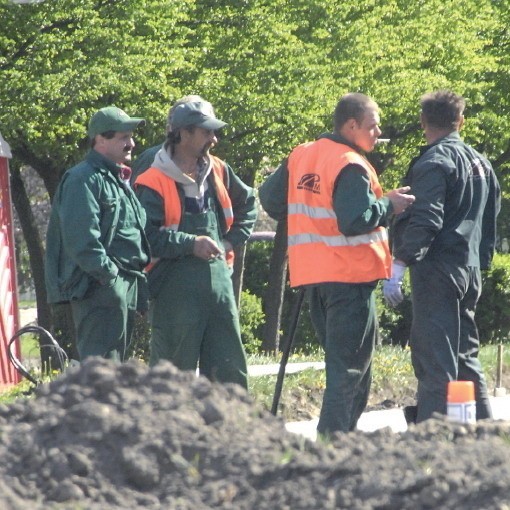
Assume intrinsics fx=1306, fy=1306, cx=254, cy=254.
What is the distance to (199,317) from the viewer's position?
7.11 m

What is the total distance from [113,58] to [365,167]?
7.49m

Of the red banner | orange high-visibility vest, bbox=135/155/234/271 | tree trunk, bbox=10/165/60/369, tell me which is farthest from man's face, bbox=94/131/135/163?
tree trunk, bbox=10/165/60/369

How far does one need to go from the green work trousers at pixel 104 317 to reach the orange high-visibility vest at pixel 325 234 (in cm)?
96

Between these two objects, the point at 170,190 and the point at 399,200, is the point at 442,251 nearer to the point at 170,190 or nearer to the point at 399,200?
the point at 399,200

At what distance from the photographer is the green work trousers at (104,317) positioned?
23.0 ft

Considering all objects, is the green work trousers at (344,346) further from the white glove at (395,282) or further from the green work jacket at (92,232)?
the green work jacket at (92,232)

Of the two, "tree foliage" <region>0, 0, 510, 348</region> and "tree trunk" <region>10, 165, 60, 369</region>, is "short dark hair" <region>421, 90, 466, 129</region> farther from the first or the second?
"tree trunk" <region>10, 165, 60, 369</region>

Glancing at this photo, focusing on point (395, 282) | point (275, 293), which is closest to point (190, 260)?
point (395, 282)

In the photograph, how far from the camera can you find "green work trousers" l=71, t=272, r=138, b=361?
7.00 metres

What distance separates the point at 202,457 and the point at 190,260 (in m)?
3.23

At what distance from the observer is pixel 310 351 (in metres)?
18.8

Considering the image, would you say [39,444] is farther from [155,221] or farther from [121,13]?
[121,13]

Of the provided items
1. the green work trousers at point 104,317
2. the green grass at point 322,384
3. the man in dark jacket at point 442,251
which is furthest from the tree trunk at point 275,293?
the green work trousers at point 104,317

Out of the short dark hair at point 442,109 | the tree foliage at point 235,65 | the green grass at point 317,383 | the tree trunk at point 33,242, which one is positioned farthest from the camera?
the tree trunk at point 33,242
